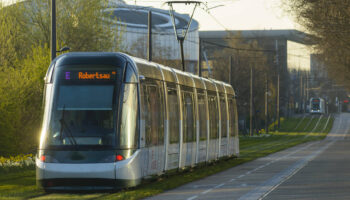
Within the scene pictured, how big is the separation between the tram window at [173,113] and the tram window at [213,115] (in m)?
5.62

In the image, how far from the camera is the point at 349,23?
30578 mm

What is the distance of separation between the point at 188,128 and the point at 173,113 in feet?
6.90

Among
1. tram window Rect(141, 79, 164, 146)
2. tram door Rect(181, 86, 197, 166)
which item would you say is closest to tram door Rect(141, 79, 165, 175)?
tram window Rect(141, 79, 164, 146)

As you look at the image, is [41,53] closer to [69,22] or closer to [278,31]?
[69,22]

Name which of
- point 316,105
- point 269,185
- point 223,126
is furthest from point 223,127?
point 316,105

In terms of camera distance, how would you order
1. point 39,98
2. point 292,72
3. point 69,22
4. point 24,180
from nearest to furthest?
point 24,180, point 39,98, point 69,22, point 292,72

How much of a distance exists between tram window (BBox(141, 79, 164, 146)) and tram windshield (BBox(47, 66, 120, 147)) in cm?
130

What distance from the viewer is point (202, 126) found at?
25.2 m

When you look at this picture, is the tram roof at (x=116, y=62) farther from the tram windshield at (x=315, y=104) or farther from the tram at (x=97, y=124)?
the tram windshield at (x=315, y=104)

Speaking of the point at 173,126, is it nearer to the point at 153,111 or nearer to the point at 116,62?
the point at 153,111

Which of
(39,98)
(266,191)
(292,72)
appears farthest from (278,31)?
(266,191)

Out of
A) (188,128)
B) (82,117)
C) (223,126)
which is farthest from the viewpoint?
(223,126)

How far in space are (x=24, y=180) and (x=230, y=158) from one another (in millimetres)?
13369

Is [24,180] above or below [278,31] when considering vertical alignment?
below
